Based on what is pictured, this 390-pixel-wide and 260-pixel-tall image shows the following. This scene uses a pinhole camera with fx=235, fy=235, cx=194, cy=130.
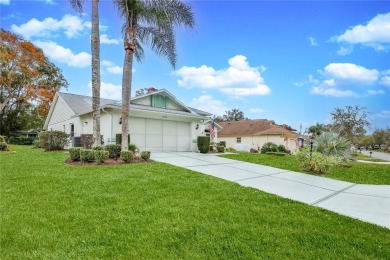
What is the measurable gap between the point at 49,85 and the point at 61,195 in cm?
3231

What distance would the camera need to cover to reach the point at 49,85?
31.7m

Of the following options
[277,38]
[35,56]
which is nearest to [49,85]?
[35,56]

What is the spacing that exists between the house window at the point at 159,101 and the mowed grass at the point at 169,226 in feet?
38.2

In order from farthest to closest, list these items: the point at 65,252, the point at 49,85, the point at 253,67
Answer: the point at 49,85 → the point at 253,67 → the point at 65,252

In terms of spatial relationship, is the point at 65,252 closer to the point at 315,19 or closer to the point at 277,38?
the point at 315,19

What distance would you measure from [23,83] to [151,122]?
2394 centimetres

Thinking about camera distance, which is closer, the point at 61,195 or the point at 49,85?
the point at 61,195

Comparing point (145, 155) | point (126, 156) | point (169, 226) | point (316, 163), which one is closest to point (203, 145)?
point (145, 155)

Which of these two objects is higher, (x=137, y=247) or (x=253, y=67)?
(x=253, y=67)

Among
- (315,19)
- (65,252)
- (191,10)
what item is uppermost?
(191,10)

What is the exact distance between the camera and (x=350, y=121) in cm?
2375

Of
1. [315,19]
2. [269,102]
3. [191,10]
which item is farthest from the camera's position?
[269,102]

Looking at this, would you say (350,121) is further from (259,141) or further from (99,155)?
(99,155)

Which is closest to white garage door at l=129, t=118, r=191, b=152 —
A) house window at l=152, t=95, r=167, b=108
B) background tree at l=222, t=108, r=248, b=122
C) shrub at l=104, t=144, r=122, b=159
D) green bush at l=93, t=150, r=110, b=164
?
house window at l=152, t=95, r=167, b=108
